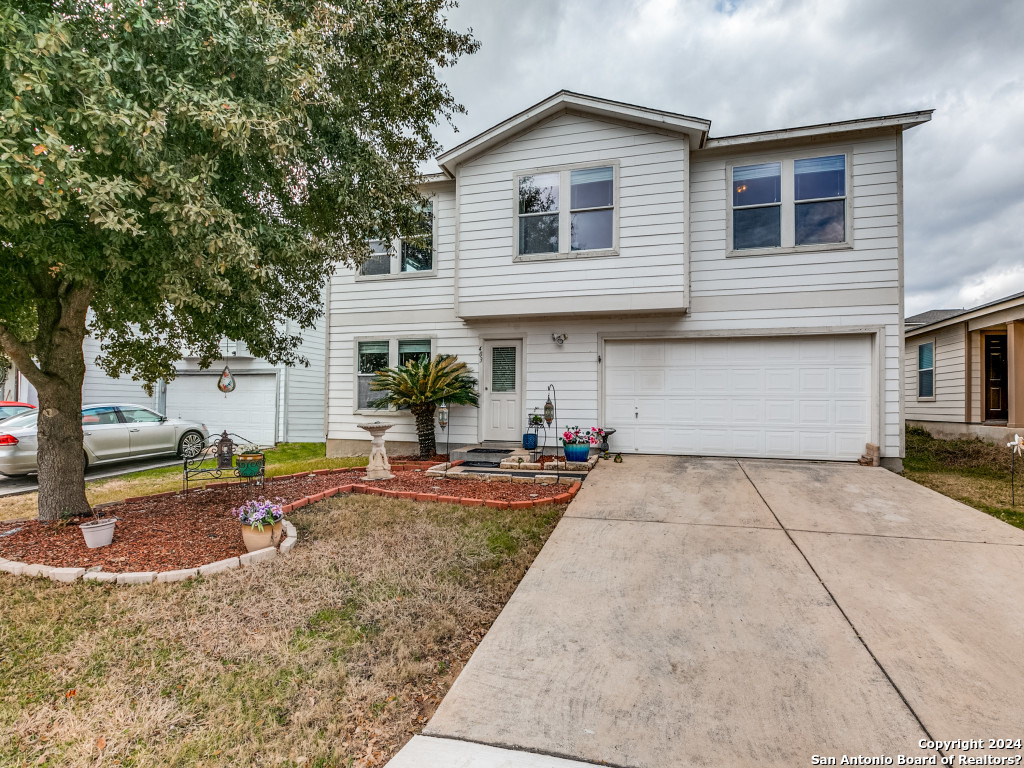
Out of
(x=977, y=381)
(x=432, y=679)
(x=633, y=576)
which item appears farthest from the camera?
(x=977, y=381)

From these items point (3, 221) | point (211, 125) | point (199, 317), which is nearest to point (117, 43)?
point (211, 125)

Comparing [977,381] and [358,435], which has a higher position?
[977,381]

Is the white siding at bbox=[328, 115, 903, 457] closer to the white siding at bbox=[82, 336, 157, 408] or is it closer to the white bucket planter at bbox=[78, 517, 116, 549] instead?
the white bucket planter at bbox=[78, 517, 116, 549]

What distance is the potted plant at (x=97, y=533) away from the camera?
407 centimetres

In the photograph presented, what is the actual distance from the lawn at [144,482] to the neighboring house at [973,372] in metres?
13.5

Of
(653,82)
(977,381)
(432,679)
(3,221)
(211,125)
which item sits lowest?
(432,679)

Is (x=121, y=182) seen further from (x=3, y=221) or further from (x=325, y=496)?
(x=325, y=496)

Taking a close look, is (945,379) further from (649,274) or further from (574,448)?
(574,448)

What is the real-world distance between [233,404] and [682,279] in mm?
12837

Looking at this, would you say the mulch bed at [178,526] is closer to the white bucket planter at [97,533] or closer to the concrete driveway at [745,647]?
the white bucket planter at [97,533]

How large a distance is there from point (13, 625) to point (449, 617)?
2.69 m

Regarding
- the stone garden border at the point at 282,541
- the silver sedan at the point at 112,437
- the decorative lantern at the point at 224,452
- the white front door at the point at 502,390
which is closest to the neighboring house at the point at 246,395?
the silver sedan at the point at 112,437

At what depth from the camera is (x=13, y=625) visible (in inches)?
113

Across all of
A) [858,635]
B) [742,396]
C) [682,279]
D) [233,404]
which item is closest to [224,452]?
[858,635]
